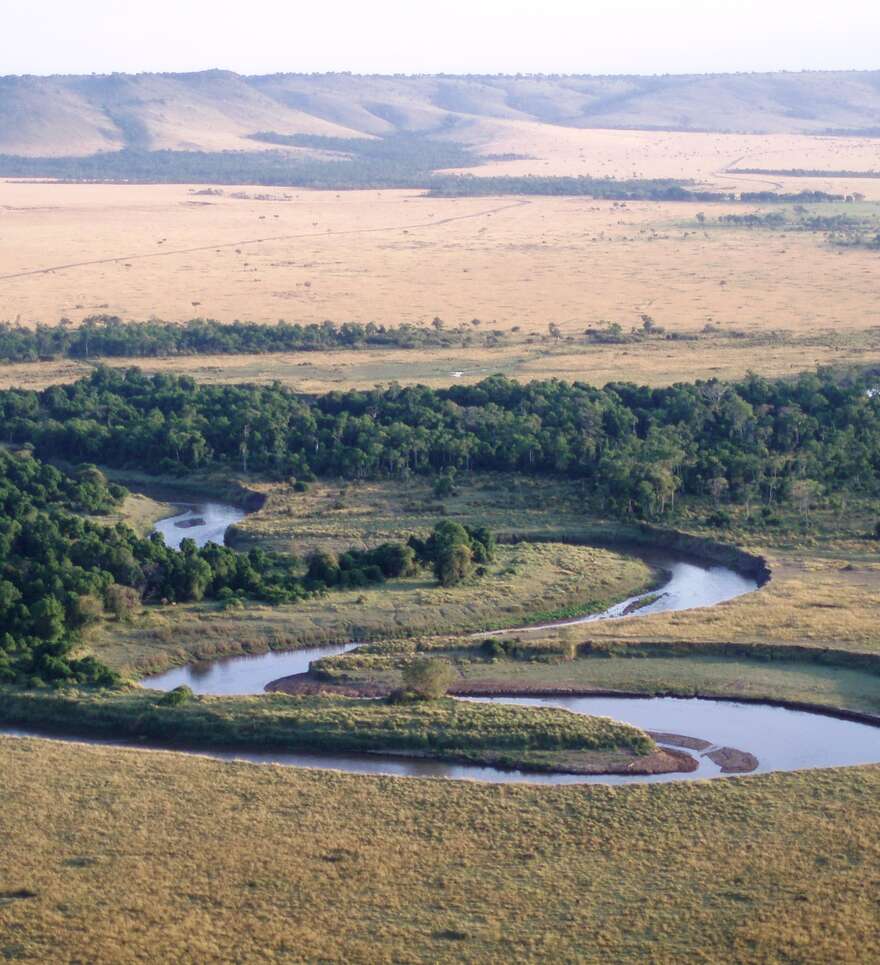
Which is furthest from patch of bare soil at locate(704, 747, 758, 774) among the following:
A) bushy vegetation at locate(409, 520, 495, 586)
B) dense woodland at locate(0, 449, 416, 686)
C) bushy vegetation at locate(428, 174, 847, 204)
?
bushy vegetation at locate(428, 174, 847, 204)

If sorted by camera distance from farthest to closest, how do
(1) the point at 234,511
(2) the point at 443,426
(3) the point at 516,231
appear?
1. (3) the point at 516,231
2. (2) the point at 443,426
3. (1) the point at 234,511

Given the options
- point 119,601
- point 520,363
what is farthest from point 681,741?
point 520,363

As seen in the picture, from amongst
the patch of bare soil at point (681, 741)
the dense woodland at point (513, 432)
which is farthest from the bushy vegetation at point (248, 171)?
the patch of bare soil at point (681, 741)

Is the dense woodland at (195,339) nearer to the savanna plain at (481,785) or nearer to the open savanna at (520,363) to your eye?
the open savanna at (520,363)

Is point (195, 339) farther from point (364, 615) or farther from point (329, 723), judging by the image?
point (329, 723)

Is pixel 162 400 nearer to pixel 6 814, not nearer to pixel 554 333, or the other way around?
pixel 554 333

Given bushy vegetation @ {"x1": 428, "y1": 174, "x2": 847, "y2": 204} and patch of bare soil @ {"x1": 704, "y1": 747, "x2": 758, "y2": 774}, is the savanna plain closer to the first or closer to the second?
patch of bare soil @ {"x1": 704, "y1": 747, "x2": 758, "y2": 774}

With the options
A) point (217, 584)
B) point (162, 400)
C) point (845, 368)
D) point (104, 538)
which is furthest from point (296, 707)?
point (845, 368)
